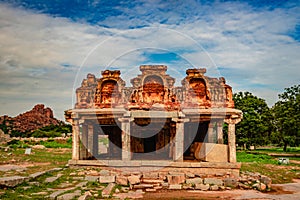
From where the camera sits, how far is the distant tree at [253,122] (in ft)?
105

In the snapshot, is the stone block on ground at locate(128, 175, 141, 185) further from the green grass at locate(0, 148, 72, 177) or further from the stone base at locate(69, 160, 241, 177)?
the green grass at locate(0, 148, 72, 177)

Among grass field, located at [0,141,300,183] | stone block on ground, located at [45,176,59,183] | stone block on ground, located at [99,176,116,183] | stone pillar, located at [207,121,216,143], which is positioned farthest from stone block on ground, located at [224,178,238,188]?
stone block on ground, located at [45,176,59,183]

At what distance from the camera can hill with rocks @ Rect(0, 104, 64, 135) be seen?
70.5m

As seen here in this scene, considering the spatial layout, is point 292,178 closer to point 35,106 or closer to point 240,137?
point 240,137

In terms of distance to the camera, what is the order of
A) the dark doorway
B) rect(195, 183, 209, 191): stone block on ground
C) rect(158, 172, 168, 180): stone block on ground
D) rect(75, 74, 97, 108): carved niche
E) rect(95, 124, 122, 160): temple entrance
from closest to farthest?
rect(195, 183, 209, 191): stone block on ground < rect(158, 172, 168, 180): stone block on ground < rect(75, 74, 97, 108): carved niche < rect(95, 124, 122, 160): temple entrance < the dark doorway

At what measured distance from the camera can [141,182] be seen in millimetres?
11766

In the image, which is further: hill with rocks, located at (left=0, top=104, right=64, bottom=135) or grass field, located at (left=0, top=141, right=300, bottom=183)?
hill with rocks, located at (left=0, top=104, right=64, bottom=135)

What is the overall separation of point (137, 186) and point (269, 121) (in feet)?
87.5

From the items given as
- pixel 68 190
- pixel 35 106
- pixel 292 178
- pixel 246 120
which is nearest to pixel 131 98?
pixel 68 190

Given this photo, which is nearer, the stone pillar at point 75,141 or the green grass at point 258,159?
the stone pillar at point 75,141

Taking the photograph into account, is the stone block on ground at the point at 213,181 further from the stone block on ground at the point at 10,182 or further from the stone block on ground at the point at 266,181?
the stone block on ground at the point at 10,182

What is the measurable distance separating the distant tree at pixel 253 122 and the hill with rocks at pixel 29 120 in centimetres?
5086

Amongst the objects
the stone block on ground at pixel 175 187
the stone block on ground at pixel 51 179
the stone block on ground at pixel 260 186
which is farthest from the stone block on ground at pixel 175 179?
the stone block on ground at pixel 51 179

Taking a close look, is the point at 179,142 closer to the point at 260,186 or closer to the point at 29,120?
the point at 260,186
